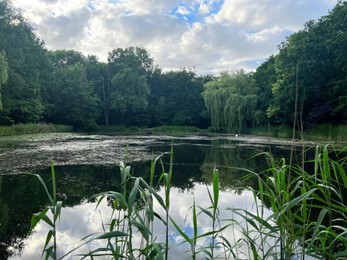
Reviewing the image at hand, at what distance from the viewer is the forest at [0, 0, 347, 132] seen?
19.8 m

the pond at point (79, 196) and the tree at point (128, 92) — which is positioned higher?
the tree at point (128, 92)

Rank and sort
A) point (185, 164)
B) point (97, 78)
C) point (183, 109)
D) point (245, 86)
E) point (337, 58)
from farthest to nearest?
point (183, 109)
point (97, 78)
point (245, 86)
point (337, 58)
point (185, 164)

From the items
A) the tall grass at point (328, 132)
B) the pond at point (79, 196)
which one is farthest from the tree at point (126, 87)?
the pond at point (79, 196)

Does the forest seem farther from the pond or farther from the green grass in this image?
the pond

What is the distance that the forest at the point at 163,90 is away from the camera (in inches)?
780

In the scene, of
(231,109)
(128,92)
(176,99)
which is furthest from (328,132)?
(176,99)

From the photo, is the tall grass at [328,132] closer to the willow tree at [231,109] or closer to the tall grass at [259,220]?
the willow tree at [231,109]

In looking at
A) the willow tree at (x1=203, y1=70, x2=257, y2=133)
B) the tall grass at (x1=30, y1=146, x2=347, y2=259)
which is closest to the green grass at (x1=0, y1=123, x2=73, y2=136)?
the willow tree at (x1=203, y1=70, x2=257, y2=133)

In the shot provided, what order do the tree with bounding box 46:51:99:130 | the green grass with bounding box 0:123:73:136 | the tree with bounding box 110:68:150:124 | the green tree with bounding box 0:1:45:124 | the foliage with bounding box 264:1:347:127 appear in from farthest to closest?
the tree with bounding box 110:68:150:124
the tree with bounding box 46:51:99:130
the green tree with bounding box 0:1:45:124
the foliage with bounding box 264:1:347:127
the green grass with bounding box 0:123:73:136

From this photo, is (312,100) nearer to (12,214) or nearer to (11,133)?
(11,133)

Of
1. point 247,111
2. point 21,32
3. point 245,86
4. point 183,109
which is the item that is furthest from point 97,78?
point 247,111

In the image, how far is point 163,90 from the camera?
42.8 metres

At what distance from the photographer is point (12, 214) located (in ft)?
10.7

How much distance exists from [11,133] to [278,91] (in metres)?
18.8
